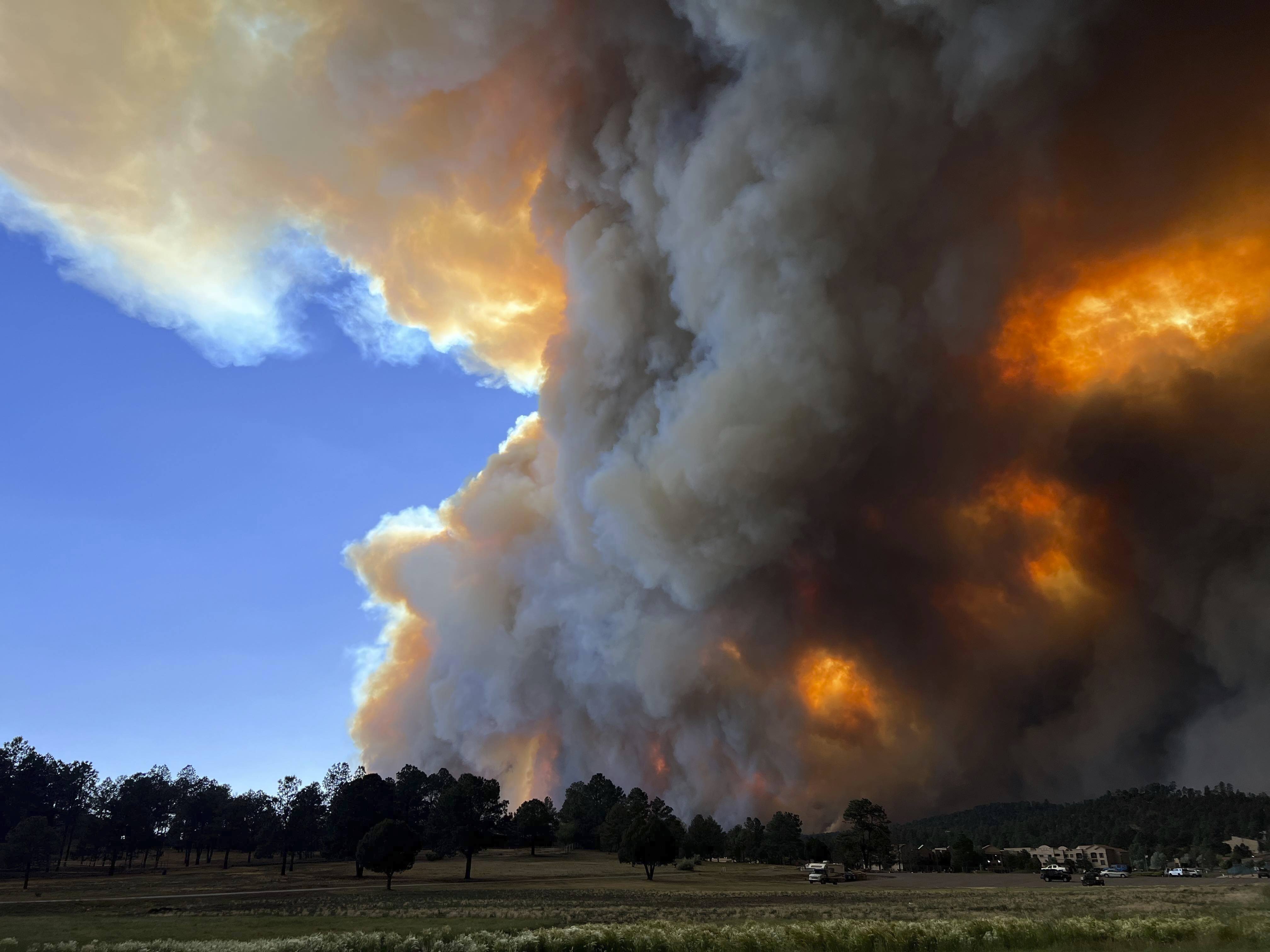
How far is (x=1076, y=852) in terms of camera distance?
6496 inches

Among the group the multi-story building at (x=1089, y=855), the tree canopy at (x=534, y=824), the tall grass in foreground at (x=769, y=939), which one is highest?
the tall grass in foreground at (x=769, y=939)

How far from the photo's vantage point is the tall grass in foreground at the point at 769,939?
27156 millimetres

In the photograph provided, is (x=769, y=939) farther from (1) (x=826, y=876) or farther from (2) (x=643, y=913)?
(1) (x=826, y=876)

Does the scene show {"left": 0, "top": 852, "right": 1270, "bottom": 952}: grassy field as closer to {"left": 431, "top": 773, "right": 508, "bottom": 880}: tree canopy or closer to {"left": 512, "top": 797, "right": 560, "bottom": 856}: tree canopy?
{"left": 431, "top": 773, "right": 508, "bottom": 880}: tree canopy

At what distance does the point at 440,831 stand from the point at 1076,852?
460 ft

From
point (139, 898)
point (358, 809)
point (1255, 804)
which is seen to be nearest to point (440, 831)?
point (358, 809)

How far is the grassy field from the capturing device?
2844 cm

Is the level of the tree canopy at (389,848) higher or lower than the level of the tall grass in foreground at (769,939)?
lower

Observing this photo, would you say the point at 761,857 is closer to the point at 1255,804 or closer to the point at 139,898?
the point at 139,898

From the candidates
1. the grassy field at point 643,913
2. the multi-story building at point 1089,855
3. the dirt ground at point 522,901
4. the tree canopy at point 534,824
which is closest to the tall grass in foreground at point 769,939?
the grassy field at point 643,913

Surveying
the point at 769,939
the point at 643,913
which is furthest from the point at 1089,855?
the point at 769,939

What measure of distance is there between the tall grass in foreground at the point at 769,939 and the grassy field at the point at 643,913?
0.33 ft

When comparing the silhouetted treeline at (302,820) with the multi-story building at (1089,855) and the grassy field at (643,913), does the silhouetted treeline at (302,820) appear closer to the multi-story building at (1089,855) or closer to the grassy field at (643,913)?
the grassy field at (643,913)

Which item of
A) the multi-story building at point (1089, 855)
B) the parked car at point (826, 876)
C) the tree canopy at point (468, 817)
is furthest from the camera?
the multi-story building at point (1089, 855)
